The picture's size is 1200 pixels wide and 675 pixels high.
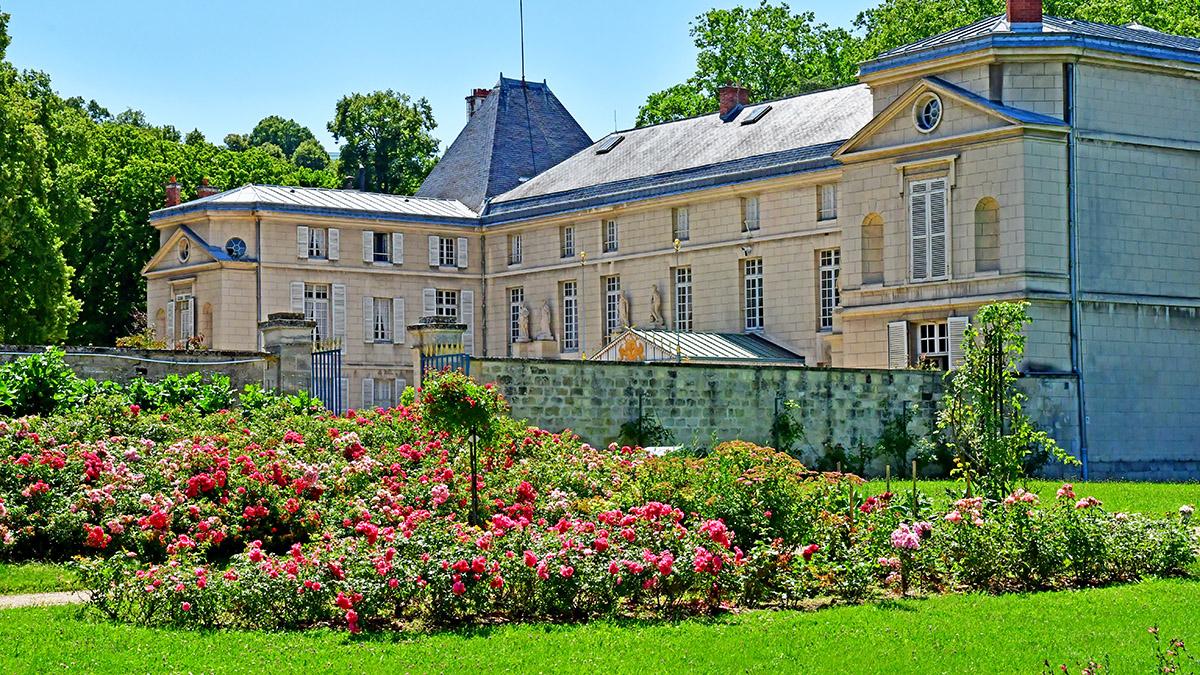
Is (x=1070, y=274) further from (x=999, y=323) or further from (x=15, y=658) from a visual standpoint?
(x=15, y=658)

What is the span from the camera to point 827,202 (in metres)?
46.2

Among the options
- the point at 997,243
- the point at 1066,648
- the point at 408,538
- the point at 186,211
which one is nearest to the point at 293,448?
the point at 408,538

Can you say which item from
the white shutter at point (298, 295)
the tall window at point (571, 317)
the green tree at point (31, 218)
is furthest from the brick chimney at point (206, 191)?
the tall window at point (571, 317)

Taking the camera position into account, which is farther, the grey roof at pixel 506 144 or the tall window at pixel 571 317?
the grey roof at pixel 506 144

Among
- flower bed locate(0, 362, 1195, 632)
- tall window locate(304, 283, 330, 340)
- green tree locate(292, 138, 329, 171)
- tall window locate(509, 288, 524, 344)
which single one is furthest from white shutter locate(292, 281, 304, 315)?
green tree locate(292, 138, 329, 171)

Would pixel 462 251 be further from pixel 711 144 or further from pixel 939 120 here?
pixel 939 120

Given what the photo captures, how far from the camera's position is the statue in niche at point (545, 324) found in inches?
2159

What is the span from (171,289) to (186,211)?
2.90 m

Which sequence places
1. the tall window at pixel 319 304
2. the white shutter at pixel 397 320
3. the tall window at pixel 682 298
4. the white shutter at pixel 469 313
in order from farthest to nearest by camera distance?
1. the white shutter at pixel 469 313
2. the white shutter at pixel 397 320
3. the tall window at pixel 319 304
4. the tall window at pixel 682 298

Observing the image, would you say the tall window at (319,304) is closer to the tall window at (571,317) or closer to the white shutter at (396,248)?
the white shutter at (396,248)

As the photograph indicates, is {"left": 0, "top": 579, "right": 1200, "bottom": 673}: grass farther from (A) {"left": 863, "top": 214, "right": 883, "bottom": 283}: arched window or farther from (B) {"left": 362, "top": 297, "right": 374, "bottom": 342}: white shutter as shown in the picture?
(B) {"left": 362, "top": 297, "right": 374, "bottom": 342}: white shutter

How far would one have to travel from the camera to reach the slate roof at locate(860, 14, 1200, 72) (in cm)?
3619

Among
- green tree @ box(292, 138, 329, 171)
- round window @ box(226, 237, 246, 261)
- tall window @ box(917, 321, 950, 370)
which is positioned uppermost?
green tree @ box(292, 138, 329, 171)

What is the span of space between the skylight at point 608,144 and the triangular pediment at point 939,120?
18986 mm
